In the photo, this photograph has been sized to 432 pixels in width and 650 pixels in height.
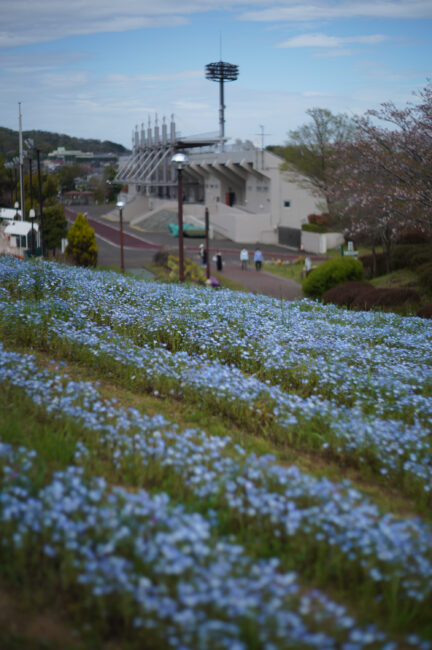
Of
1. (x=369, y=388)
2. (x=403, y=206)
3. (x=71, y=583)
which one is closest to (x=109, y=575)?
(x=71, y=583)

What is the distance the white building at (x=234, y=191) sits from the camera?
175ft

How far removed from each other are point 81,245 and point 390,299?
18.1m

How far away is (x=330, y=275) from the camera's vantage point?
23.6 meters

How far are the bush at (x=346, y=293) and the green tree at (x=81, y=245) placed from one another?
1432cm

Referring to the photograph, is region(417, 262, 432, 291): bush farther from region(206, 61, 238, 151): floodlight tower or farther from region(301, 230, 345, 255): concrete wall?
region(206, 61, 238, 151): floodlight tower

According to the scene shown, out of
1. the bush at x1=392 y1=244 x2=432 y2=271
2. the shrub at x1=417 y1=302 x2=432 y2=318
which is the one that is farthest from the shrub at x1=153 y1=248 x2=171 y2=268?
the shrub at x1=417 y1=302 x2=432 y2=318

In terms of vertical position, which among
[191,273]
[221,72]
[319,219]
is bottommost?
[191,273]

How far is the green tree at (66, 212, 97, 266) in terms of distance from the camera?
3033cm

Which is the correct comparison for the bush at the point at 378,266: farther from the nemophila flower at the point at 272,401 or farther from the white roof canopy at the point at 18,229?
the nemophila flower at the point at 272,401

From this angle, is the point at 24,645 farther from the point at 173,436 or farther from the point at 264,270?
the point at 264,270

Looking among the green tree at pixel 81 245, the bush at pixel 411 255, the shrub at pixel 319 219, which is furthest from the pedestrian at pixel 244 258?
the shrub at pixel 319 219

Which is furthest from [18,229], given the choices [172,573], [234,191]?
[234,191]

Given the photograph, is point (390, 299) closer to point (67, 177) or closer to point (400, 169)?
point (400, 169)

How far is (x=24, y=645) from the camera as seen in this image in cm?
292
